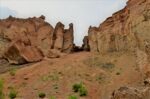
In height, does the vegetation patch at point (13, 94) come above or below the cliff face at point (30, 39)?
below

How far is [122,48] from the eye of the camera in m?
53.9

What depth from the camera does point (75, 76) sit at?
161 ft

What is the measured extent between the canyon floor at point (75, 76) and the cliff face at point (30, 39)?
3443 mm

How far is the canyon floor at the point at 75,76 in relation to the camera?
45.1m

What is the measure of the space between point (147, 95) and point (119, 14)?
38.1 meters

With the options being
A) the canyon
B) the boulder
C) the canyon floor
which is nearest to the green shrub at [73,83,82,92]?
the canyon floor

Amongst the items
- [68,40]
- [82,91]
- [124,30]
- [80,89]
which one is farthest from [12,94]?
[68,40]

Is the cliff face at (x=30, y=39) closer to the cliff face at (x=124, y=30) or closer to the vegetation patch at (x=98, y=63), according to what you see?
the cliff face at (x=124, y=30)

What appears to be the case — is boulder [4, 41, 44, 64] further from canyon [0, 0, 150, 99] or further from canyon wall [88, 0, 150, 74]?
canyon wall [88, 0, 150, 74]

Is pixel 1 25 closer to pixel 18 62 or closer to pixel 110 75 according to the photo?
pixel 18 62

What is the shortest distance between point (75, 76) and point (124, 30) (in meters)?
9.52

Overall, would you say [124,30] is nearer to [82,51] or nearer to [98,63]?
[98,63]

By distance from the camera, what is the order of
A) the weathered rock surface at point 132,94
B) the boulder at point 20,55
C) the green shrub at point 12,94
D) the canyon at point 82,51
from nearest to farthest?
1. the weathered rock surface at point 132,94
2. the green shrub at point 12,94
3. the canyon at point 82,51
4. the boulder at point 20,55

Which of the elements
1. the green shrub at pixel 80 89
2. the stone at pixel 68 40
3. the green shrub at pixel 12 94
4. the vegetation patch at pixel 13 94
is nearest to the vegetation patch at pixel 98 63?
the green shrub at pixel 80 89
